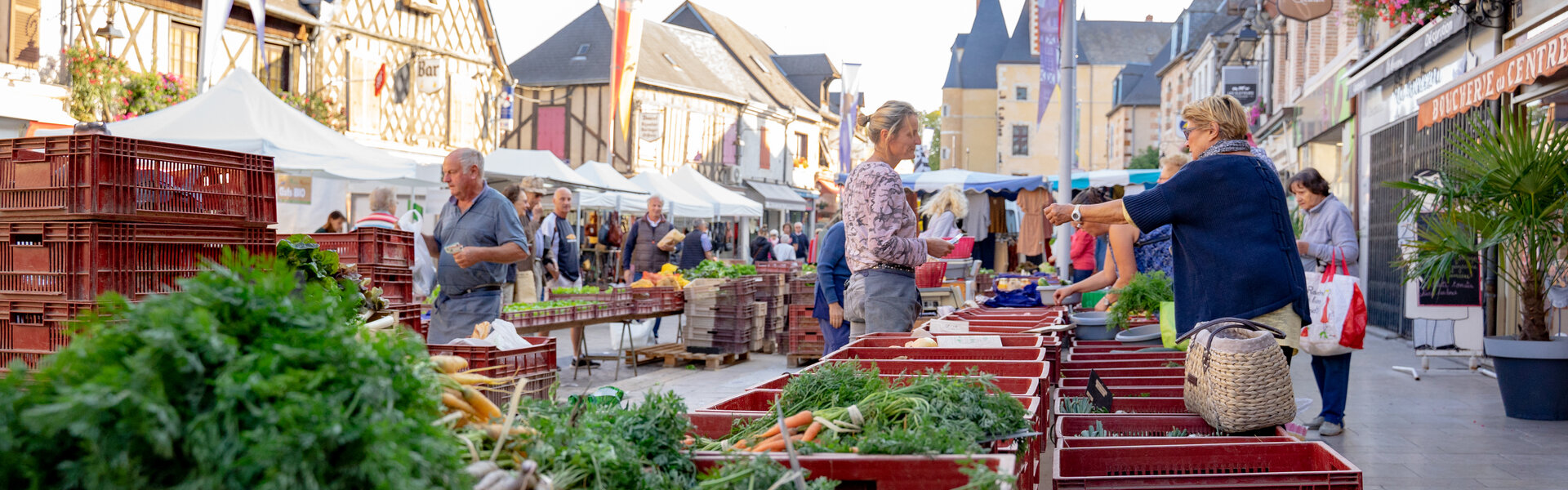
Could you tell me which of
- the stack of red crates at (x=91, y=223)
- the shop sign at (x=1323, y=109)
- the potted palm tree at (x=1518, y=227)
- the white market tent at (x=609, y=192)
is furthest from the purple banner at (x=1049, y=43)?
the stack of red crates at (x=91, y=223)

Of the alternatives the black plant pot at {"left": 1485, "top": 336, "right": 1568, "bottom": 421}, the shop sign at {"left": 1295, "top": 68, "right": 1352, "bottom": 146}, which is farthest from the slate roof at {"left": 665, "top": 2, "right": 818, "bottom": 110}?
the black plant pot at {"left": 1485, "top": 336, "right": 1568, "bottom": 421}

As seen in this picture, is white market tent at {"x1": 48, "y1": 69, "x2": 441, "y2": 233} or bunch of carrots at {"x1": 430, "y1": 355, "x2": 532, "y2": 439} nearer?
bunch of carrots at {"x1": 430, "y1": 355, "x2": 532, "y2": 439}

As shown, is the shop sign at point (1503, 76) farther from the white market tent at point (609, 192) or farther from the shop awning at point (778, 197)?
the shop awning at point (778, 197)

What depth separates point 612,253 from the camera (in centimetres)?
2725

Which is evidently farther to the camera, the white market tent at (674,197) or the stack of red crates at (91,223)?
the white market tent at (674,197)

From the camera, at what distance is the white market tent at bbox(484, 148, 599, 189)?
A: 46.0 ft

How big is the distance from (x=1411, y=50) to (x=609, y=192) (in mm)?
11523

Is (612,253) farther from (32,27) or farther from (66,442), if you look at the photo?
(66,442)

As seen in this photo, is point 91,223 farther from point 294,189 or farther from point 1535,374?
point 294,189

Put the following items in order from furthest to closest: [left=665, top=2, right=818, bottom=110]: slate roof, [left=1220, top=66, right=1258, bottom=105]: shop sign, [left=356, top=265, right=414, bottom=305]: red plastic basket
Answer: [left=665, top=2, right=818, bottom=110]: slate roof < [left=1220, top=66, right=1258, bottom=105]: shop sign < [left=356, top=265, right=414, bottom=305]: red plastic basket

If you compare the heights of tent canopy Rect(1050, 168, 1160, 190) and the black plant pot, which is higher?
tent canopy Rect(1050, 168, 1160, 190)

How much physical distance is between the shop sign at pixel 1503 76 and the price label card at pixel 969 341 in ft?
15.8

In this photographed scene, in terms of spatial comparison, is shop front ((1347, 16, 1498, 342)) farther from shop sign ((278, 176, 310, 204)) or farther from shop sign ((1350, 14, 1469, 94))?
shop sign ((278, 176, 310, 204))

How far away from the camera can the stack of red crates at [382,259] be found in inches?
182
